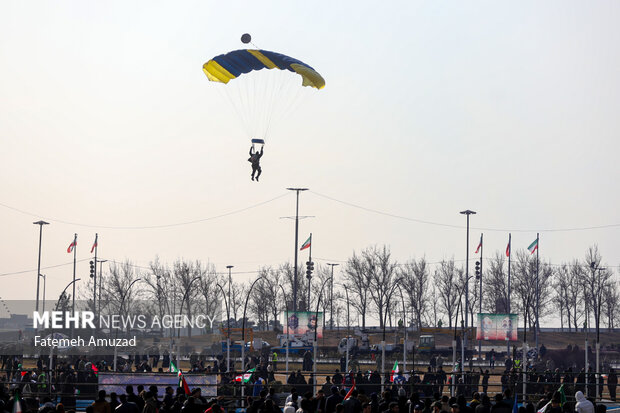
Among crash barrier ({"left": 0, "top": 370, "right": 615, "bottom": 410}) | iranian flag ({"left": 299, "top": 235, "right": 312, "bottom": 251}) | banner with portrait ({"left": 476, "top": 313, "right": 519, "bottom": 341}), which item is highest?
iranian flag ({"left": 299, "top": 235, "right": 312, "bottom": 251})

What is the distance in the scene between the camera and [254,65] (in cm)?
4012

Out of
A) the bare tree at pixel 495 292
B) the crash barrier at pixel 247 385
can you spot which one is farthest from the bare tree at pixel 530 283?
the crash barrier at pixel 247 385

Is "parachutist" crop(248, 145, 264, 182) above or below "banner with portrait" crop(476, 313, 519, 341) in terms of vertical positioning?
above

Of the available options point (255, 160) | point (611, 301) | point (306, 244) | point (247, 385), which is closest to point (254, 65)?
point (255, 160)

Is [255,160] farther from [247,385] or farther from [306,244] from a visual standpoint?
[306,244]

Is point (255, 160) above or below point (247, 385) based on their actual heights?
above

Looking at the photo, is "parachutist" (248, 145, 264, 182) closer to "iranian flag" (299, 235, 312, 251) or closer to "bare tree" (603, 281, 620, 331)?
"iranian flag" (299, 235, 312, 251)

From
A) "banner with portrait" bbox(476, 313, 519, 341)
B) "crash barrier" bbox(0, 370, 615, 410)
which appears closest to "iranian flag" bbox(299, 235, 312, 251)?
"banner with portrait" bbox(476, 313, 519, 341)

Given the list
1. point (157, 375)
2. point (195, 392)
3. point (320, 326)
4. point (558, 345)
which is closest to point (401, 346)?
point (320, 326)

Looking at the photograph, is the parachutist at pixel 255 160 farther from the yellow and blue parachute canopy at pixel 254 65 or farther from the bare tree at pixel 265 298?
the bare tree at pixel 265 298

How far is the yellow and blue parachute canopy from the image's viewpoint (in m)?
40.1

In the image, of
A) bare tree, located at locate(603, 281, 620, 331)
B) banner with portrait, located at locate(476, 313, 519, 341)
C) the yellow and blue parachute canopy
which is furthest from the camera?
bare tree, located at locate(603, 281, 620, 331)

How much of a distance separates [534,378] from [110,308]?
91.2 m

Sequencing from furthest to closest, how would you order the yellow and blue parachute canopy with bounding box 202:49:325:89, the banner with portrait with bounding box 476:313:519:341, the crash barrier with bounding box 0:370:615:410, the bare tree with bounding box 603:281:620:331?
the bare tree with bounding box 603:281:620:331 < the banner with portrait with bounding box 476:313:519:341 < the yellow and blue parachute canopy with bounding box 202:49:325:89 < the crash barrier with bounding box 0:370:615:410
